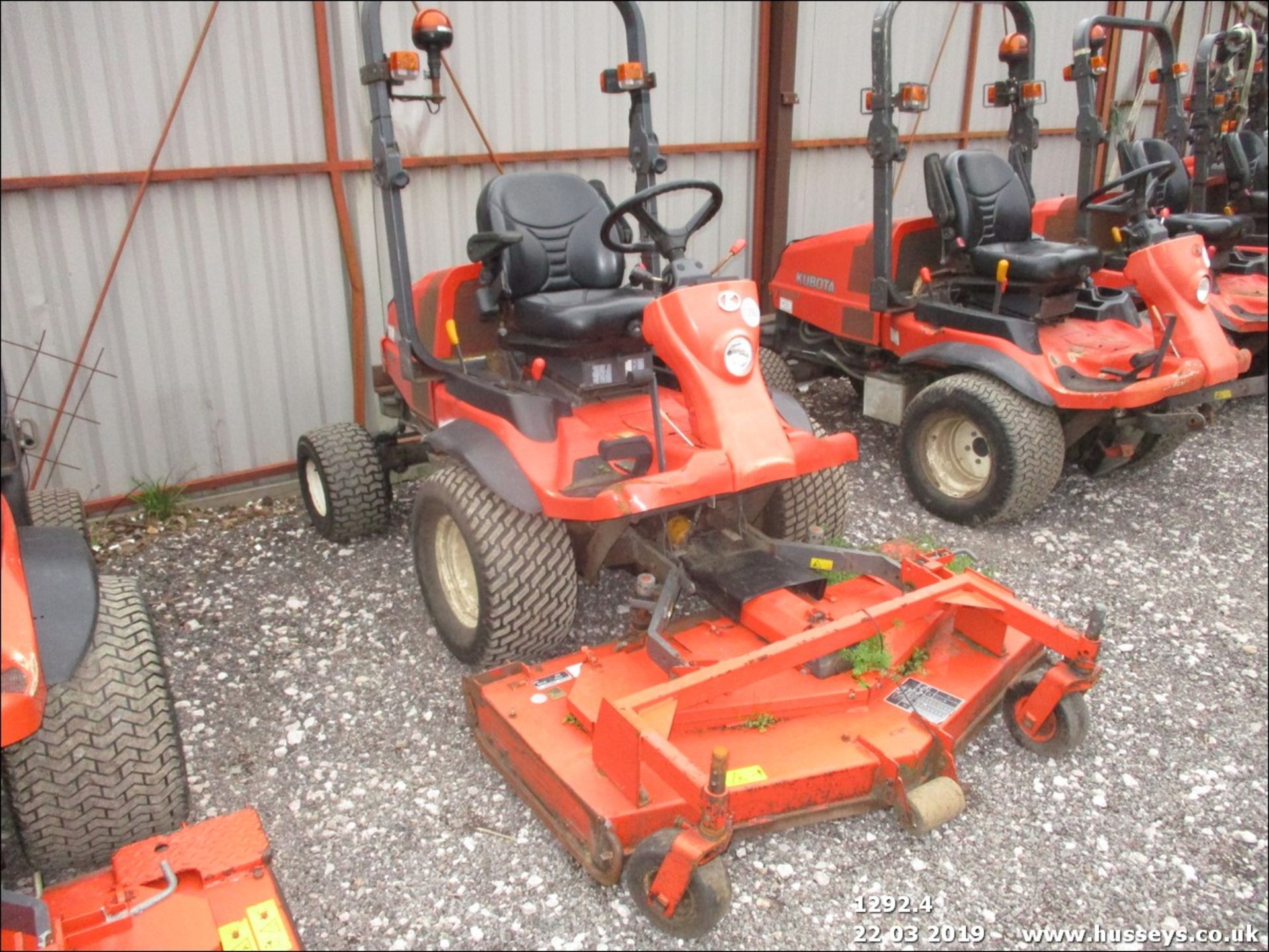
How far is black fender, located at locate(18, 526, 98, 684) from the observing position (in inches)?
76.8

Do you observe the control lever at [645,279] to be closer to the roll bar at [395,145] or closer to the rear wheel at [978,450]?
the roll bar at [395,145]

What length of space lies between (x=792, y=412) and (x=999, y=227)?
1961mm

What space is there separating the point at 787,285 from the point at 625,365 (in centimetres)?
231

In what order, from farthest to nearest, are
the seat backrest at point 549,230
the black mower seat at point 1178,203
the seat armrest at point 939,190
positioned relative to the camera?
the black mower seat at point 1178,203 < the seat armrest at point 939,190 < the seat backrest at point 549,230

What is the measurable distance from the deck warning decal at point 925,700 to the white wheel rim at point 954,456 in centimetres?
188

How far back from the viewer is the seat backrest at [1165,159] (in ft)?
19.5

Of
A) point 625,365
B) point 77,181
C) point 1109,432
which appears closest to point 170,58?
point 77,181

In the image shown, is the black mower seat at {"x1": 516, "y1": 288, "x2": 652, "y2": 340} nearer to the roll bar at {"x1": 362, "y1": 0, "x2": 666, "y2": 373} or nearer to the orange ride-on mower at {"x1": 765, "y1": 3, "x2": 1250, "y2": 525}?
the roll bar at {"x1": 362, "y1": 0, "x2": 666, "y2": 373}

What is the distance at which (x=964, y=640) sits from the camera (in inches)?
108

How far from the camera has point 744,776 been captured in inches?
87.7

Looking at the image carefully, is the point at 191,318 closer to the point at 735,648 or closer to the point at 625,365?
the point at 625,365

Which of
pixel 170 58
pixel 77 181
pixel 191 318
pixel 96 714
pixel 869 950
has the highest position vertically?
pixel 170 58

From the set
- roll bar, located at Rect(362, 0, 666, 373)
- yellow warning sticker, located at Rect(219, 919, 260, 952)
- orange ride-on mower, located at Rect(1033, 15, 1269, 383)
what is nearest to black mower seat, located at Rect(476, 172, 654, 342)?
roll bar, located at Rect(362, 0, 666, 373)

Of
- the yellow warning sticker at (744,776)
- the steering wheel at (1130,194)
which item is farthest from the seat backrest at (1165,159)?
the yellow warning sticker at (744,776)
